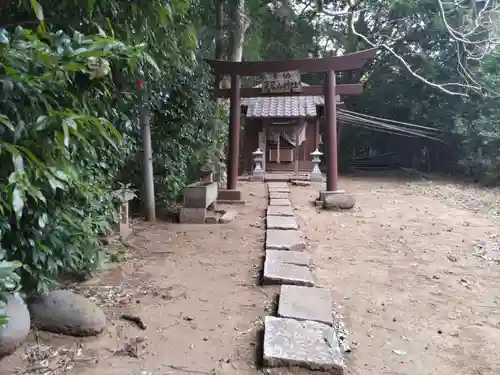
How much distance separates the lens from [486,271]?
3.95 m

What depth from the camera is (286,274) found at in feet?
10.9

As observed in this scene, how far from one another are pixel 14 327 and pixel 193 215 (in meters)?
3.79

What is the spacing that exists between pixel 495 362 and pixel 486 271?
197 centimetres

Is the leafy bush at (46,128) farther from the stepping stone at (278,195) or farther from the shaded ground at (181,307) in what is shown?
the stepping stone at (278,195)

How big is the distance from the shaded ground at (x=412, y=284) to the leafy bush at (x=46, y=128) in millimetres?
1816

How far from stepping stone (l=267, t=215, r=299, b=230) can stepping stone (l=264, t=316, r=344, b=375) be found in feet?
8.85

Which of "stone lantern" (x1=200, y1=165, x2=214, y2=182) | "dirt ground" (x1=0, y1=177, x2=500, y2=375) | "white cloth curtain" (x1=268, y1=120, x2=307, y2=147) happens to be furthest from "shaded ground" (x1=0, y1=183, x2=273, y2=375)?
"white cloth curtain" (x1=268, y1=120, x2=307, y2=147)

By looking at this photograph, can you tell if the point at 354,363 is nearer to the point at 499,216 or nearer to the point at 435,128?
the point at 499,216

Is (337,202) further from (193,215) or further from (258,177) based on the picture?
(258,177)

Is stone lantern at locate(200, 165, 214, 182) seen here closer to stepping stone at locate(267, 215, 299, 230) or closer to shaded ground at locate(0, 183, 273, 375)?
stepping stone at locate(267, 215, 299, 230)

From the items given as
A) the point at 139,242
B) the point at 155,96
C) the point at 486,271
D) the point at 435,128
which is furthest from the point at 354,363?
the point at 435,128

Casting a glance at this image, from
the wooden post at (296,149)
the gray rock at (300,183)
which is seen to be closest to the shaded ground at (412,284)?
the gray rock at (300,183)

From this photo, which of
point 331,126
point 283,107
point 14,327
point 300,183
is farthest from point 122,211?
point 283,107

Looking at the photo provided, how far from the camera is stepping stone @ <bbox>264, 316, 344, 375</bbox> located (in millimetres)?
2016
